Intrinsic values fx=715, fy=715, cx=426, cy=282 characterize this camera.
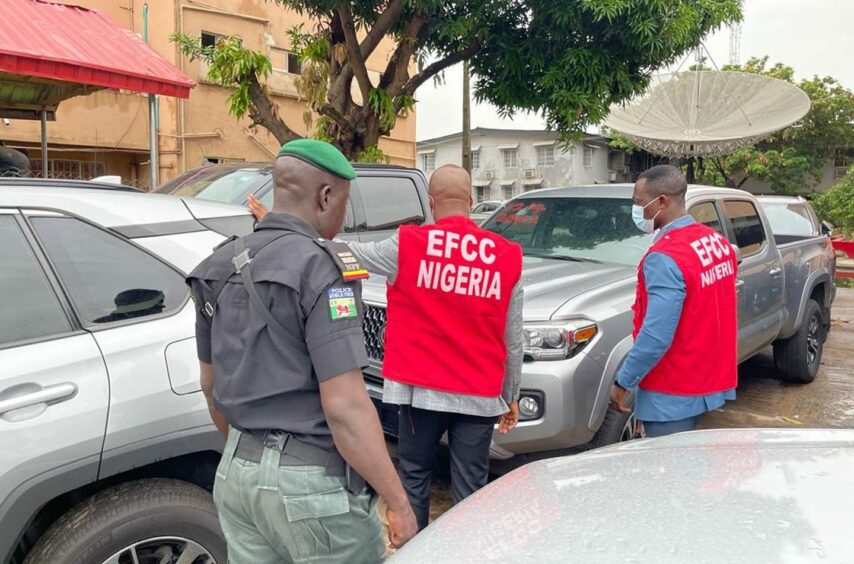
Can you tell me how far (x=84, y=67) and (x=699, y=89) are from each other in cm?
1686

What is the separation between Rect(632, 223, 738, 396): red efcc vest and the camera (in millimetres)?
3168

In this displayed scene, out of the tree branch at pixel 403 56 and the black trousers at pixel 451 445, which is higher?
the tree branch at pixel 403 56

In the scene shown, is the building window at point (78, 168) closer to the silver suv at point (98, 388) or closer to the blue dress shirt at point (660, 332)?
the silver suv at point (98, 388)

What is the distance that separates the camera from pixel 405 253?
293 centimetres

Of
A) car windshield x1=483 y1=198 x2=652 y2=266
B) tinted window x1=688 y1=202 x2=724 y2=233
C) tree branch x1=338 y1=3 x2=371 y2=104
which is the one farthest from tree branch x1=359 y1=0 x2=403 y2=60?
tinted window x1=688 y1=202 x2=724 y2=233

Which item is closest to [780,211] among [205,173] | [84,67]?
[205,173]

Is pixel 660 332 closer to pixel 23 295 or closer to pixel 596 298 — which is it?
pixel 596 298

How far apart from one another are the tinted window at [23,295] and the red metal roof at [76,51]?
4.74 m

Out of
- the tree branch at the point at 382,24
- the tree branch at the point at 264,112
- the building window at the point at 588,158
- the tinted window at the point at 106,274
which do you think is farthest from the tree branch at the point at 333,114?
the building window at the point at 588,158

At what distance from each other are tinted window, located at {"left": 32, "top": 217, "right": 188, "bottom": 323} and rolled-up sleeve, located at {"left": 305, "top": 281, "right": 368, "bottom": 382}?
0.96 m

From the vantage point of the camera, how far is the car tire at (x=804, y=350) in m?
6.70

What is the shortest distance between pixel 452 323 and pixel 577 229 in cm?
242

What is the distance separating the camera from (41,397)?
2072mm

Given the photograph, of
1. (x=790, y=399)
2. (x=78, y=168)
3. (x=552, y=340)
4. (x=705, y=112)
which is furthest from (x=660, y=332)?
(x=705, y=112)
